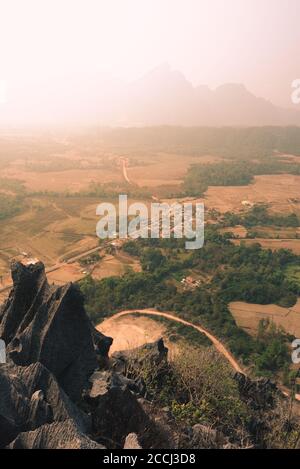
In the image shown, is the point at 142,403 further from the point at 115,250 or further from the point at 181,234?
the point at 181,234

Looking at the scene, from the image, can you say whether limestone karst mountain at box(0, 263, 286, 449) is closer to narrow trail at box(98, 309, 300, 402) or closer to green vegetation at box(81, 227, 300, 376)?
narrow trail at box(98, 309, 300, 402)

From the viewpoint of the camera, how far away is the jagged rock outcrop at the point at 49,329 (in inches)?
573

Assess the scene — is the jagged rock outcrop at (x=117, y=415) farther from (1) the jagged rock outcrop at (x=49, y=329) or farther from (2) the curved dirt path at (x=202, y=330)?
(2) the curved dirt path at (x=202, y=330)

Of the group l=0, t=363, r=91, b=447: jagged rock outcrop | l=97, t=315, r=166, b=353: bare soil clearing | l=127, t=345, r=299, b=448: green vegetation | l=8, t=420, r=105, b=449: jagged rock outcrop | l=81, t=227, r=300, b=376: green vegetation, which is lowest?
l=97, t=315, r=166, b=353: bare soil clearing

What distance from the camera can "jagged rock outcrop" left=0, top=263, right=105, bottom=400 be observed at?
47.8 ft

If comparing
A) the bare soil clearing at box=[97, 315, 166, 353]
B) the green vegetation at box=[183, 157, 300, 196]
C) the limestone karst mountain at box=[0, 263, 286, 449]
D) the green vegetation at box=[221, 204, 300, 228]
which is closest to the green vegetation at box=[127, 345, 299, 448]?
the limestone karst mountain at box=[0, 263, 286, 449]

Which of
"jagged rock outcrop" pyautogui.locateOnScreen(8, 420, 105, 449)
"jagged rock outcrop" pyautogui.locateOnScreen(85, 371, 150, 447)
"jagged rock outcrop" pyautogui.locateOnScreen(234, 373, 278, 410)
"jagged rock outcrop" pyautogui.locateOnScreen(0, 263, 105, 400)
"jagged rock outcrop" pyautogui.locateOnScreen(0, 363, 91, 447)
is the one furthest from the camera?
"jagged rock outcrop" pyautogui.locateOnScreen(234, 373, 278, 410)

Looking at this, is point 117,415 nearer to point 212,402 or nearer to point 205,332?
point 212,402

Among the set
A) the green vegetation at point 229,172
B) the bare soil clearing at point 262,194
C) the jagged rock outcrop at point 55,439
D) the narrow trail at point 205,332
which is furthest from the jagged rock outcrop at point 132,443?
the green vegetation at point 229,172

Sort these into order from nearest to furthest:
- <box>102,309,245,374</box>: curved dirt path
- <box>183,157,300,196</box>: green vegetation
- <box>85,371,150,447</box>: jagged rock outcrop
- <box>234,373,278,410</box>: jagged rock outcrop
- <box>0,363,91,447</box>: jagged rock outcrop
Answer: <box>0,363,91,447</box>: jagged rock outcrop
<box>85,371,150,447</box>: jagged rock outcrop
<box>234,373,278,410</box>: jagged rock outcrop
<box>102,309,245,374</box>: curved dirt path
<box>183,157,300,196</box>: green vegetation

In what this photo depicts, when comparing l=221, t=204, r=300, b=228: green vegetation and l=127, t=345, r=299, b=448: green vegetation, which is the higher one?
l=127, t=345, r=299, b=448: green vegetation

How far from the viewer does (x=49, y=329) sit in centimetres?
1480

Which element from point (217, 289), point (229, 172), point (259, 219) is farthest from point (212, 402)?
point (229, 172)
